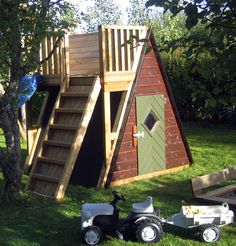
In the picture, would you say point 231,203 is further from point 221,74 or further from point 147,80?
point 221,74

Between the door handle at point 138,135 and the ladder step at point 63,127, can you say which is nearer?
the ladder step at point 63,127

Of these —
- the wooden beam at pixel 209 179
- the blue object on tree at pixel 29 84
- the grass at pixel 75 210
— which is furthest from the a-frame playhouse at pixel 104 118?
the wooden beam at pixel 209 179

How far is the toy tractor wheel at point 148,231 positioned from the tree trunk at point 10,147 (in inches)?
103

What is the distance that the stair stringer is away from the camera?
6.99 metres

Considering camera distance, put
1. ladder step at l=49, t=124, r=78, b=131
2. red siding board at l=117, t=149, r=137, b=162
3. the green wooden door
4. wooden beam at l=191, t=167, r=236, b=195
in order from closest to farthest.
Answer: wooden beam at l=191, t=167, r=236, b=195 < ladder step at l=49, t=124, r=78, b=131 < red siding board at l=117, t=149, r=137, b=162 < the green wooden door

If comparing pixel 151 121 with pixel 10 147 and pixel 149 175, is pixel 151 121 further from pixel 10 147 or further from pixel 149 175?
pixel 10 147

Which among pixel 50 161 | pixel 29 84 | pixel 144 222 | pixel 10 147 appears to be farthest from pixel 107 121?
pixel 144 222

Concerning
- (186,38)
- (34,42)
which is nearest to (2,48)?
(34,42)

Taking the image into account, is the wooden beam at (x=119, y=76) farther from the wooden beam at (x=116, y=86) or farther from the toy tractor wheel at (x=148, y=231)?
the toy tractor wheel at (x=148, y=231)

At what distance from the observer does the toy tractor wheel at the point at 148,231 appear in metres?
4.91

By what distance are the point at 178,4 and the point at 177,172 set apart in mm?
7032

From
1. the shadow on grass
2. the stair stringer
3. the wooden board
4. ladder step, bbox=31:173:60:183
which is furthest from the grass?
the wooden board

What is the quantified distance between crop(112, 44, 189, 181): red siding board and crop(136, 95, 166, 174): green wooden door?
0.12 m

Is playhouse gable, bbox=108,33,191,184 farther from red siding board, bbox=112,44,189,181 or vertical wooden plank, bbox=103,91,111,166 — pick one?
vertical wooden plank, bbox=103,91,111,166
